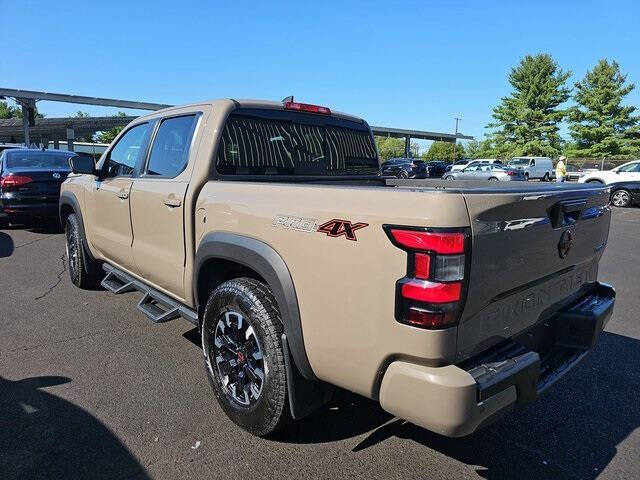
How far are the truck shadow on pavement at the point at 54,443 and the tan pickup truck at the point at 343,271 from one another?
0.67 metres

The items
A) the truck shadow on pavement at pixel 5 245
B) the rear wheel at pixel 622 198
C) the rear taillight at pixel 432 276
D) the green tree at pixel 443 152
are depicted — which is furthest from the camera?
the green tree at pixel 443 152

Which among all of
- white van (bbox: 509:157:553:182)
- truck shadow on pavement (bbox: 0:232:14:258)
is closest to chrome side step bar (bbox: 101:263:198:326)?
truck shadow on pavement (bbox: 0:232:14:258)

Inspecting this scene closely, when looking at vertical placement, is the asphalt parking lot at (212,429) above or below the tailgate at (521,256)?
below

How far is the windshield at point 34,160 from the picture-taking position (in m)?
9.84

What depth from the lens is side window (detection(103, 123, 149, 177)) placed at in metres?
4.09

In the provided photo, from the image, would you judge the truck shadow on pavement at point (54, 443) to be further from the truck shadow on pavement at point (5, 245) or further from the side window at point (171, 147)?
the truck shadow on pavement at point (5, 245)

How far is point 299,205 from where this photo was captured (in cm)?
234

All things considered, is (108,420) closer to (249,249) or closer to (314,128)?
(249,249)

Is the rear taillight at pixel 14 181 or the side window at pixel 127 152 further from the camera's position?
the rear taillight at pixel 14 181

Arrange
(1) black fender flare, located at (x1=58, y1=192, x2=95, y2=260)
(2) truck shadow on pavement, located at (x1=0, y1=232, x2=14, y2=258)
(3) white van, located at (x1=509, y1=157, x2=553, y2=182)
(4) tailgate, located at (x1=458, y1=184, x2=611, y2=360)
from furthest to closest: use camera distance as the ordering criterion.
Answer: (3) white van, located at (x1=509, y1=157, x2=553, y2=182)
(2) truck shadow on pavement, located at (x1=0, y1=232, x2=14, y2=258)
(1) black fender flare, located at (x1=58, y1=192, x2=95, y2=260)
(4) tailgate, located at (x1=458, y1=184, x2=611, y2=360)

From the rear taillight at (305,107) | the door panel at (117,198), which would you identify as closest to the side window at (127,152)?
the door panel at (117,198)

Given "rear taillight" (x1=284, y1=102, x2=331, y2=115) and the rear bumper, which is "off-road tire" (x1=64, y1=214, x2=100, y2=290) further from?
the rear bumper

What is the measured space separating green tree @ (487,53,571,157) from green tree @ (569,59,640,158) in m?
3.47

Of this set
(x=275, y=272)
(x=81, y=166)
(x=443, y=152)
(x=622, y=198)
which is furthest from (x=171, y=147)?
(x=443, y=152)
